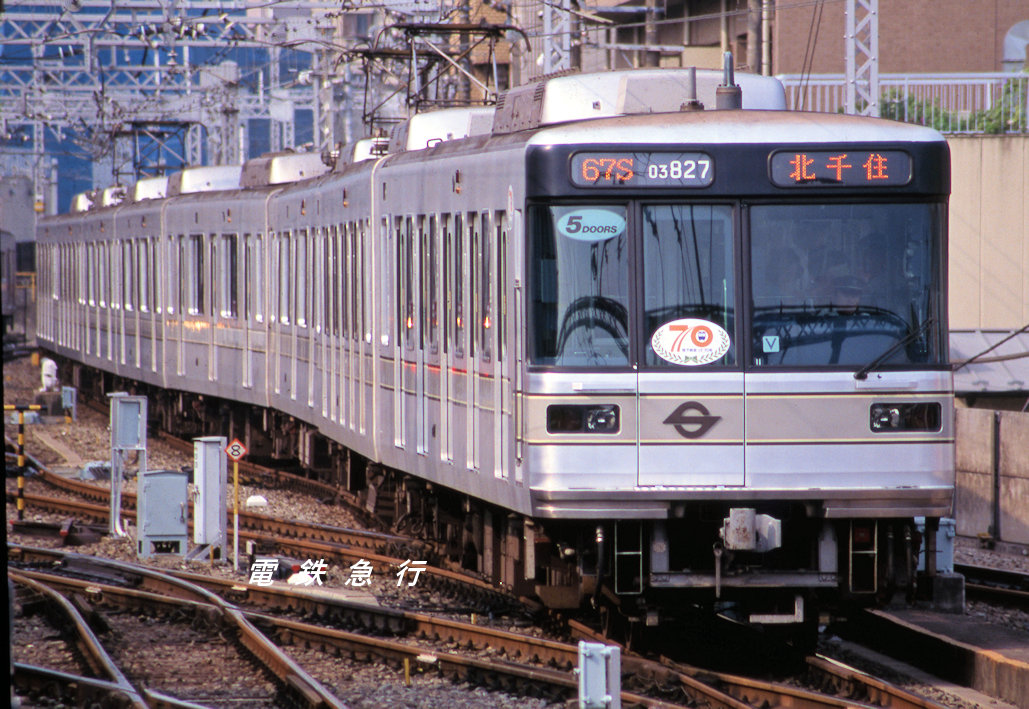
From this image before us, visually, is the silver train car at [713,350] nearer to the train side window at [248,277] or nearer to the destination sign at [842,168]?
the destination sign at [842,168]

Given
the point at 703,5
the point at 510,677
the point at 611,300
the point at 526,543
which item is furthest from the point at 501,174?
the point at 703,5

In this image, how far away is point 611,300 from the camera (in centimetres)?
783

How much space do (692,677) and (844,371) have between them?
160cm

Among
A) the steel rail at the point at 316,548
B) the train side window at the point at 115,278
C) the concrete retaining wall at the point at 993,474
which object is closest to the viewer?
the steel rail at the point at 316,548

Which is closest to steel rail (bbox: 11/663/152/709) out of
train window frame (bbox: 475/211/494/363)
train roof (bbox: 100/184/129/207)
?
train window frame (bbox: 475/211/494/363)

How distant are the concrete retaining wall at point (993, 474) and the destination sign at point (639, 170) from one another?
7.44 m

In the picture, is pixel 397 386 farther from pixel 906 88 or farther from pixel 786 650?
pixel 906 88

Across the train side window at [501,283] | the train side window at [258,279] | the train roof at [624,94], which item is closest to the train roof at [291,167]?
the train side window at [258,279]

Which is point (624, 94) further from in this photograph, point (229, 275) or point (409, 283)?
point (229, 275)

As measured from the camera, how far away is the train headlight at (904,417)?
7.86m

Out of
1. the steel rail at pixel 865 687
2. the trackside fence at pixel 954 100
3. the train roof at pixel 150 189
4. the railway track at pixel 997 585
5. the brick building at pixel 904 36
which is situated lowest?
the railway track at pixel 997 585

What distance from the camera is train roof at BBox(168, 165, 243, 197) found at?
22.0 metres

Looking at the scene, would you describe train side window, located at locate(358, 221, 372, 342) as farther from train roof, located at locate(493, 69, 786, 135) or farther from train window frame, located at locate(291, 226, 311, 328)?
train roof, located at locate(493, 69, 786, 135)

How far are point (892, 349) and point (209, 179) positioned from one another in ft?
50.7
